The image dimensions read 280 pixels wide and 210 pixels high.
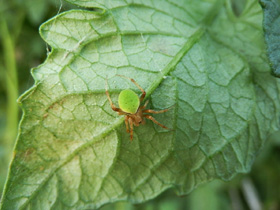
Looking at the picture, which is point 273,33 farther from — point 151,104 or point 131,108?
point 131,108

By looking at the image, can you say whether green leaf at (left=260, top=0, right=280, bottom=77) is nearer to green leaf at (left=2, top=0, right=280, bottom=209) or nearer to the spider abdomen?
green leaf at (left=2, top=0, right=280, bottom=209)

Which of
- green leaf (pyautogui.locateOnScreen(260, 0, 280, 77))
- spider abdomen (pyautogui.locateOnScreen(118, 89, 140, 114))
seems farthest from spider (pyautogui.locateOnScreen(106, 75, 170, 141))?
green leaf (pyautogui.locateOnScreen(260, 0, 280, 77))

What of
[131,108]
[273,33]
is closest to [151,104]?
[131,108]

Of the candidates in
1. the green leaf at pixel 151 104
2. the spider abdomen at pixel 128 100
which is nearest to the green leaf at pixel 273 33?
the green leaf at pixel 151 104

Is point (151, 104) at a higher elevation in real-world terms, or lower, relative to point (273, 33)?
lower

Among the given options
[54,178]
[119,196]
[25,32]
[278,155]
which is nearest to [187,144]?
[119,196]

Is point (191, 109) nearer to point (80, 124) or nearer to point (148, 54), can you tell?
point (148, 54)

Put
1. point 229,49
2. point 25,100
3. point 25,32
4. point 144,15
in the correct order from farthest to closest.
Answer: point 25,32
point 229,49
point 144,15
point 25,100

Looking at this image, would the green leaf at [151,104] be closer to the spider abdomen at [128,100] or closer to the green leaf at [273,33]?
the spider abdomen at [128,100]
